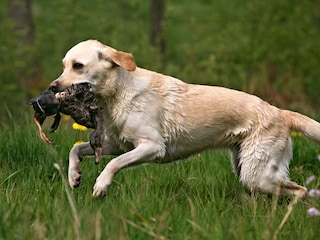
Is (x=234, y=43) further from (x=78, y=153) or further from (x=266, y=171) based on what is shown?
(x=78, y=153)

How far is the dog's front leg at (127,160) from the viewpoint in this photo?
5211 millimetres

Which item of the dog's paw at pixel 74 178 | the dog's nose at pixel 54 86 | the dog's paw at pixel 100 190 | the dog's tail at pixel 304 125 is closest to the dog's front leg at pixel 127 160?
the dog's paw at pixel 100 190

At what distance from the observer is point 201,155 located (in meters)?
6.90

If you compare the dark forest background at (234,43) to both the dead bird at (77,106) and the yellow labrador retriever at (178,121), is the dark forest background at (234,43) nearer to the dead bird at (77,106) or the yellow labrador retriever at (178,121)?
the yellow labrador retriever at (178,121)

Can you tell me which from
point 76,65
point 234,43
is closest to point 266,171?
point 76,65

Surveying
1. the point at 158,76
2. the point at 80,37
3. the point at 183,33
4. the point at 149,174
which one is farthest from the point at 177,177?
the point at 183,33

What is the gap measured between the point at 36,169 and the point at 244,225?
2.10 m

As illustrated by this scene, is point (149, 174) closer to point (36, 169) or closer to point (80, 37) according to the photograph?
point (36, 169)

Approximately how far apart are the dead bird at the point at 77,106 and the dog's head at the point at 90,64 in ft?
0.20

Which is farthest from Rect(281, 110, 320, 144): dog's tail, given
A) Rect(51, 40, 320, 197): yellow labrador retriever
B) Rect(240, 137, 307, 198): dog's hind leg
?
Rect(240, 137, 307, 198): dog's hind leg

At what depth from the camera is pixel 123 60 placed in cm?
568

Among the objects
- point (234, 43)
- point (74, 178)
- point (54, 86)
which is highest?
point (54, 86)

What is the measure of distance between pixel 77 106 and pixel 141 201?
3.86ft

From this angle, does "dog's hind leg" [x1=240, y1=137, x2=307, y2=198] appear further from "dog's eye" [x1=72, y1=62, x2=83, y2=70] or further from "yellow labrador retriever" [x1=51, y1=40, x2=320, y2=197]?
"dog's eye" [x1=72, y1=62, x2=83, y2=70]
